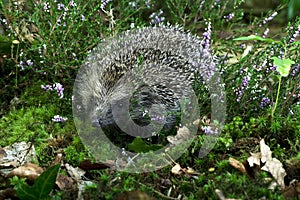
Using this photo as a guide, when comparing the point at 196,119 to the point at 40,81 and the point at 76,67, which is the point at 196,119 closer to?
the point at 76,67

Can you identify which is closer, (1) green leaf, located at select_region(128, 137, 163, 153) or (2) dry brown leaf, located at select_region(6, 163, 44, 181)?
(2) dry brown leaf, located at select_region(6, 163, 44, 181)

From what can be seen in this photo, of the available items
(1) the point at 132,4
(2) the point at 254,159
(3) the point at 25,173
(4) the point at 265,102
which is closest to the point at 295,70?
(4) the point at 265,102

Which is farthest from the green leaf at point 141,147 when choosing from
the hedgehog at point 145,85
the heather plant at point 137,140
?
the hedgehog at point 145,85

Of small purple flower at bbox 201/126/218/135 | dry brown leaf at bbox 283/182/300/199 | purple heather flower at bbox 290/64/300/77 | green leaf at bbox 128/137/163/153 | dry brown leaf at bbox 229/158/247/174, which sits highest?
purple heather flower at bbox 290/64/300/77

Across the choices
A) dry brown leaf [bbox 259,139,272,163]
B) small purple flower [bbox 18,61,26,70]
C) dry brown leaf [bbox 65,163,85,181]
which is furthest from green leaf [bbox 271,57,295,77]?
small purple flower [bbox 18,61,26,70]

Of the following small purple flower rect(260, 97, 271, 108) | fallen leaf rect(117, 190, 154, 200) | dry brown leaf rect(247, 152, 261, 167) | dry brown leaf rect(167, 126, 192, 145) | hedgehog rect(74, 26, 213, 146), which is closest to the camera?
fallen leaf rect(117, 190, 154, 200)

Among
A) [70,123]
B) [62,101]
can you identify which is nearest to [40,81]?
[62,101]

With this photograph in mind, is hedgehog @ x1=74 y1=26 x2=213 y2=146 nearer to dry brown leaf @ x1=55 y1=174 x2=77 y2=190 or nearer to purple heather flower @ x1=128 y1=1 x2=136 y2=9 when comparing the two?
dry brown leaf @ x1=55 y1=174 x2=77 y2=190
